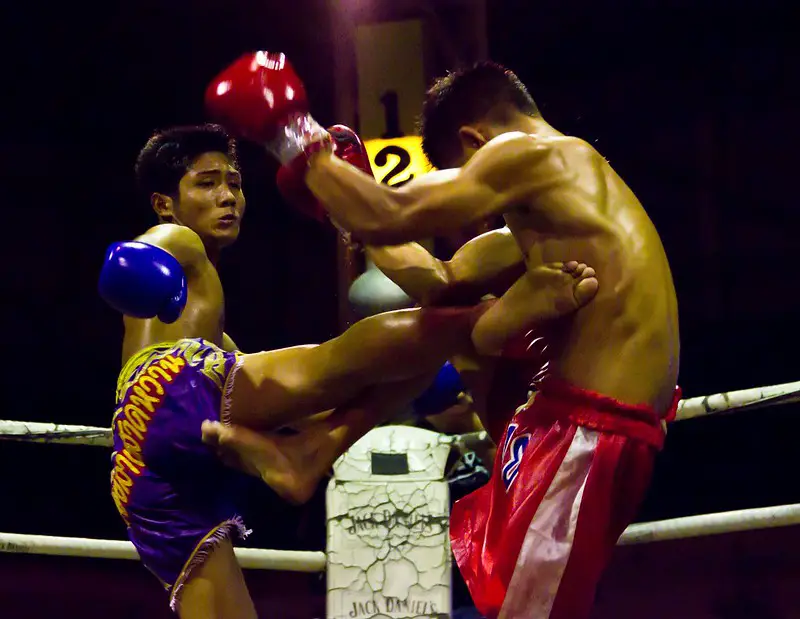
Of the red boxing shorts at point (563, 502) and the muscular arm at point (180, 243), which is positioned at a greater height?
the muscular arm at point (180, 243)

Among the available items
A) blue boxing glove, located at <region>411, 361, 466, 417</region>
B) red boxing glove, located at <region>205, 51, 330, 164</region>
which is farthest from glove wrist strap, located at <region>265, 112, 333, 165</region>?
blue boxing glove, located at <region>411, 361, 466, 417</region>

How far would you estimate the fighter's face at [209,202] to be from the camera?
2.36 meters

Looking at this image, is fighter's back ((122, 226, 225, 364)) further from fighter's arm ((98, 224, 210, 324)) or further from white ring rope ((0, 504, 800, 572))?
white ring rope ((0, 504, 800, 572))

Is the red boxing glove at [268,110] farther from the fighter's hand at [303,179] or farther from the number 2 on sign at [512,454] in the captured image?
the number 2 on sign at [512,454]

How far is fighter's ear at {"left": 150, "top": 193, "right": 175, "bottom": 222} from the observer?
Answer: 2414 millimetres

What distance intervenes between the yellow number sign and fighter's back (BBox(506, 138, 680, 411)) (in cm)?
181

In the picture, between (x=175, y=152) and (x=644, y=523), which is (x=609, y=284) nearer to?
(x=644, y=523)

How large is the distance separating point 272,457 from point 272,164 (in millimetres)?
3677

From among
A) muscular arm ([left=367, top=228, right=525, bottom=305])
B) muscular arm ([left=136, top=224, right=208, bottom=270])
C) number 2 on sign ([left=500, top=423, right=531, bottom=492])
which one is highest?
muscular arm ([left=136, top=224, right=208, bottom=270])

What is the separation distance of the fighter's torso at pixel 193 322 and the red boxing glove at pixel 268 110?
0.50 metres

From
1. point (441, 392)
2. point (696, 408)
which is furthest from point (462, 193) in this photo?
point (696, 408)

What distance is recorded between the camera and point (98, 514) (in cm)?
437

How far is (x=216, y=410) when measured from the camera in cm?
175

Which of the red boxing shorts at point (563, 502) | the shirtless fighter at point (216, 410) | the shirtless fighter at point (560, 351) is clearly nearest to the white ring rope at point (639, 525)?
the shirtless fighter at point (216, 410)
